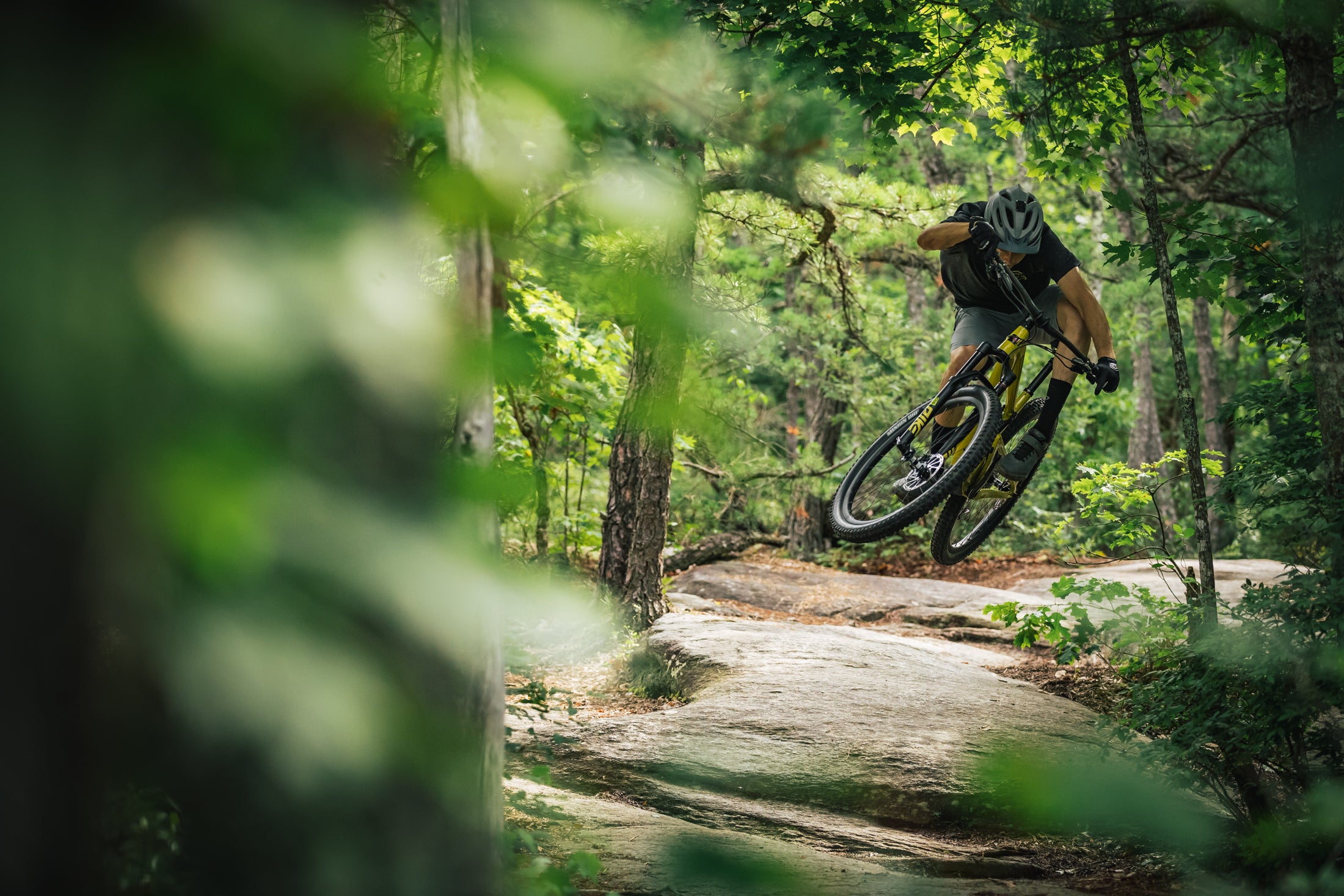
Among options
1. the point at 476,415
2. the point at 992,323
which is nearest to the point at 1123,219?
the point at 992,323

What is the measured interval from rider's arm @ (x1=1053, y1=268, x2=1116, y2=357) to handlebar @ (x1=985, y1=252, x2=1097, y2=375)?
117 mm

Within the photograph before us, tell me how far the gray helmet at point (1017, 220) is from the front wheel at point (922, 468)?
2.62 ft

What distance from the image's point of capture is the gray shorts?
547 cm

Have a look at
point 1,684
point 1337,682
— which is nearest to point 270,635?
point 1,684

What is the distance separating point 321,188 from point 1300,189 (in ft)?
16.7

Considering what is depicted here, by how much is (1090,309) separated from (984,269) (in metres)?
0.63

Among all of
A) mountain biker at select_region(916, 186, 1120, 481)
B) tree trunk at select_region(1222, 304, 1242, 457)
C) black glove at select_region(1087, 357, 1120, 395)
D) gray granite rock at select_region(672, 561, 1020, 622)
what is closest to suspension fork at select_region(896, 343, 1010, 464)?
mountain biker at select_region(916, 186, 1120, 481)

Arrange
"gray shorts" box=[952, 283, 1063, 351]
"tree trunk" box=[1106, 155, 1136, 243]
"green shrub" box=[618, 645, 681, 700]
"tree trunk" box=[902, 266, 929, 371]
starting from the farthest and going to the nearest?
"tree trunk" box=[902, 266, 929, 371], "tree trunk" box=[1106, 155, 1136, 243], "green shrub" box=[618, 645, 681, 700], "gray shorts" box=[952, 283, 1063, 351]

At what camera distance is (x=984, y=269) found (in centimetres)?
532

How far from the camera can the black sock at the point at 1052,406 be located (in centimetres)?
527

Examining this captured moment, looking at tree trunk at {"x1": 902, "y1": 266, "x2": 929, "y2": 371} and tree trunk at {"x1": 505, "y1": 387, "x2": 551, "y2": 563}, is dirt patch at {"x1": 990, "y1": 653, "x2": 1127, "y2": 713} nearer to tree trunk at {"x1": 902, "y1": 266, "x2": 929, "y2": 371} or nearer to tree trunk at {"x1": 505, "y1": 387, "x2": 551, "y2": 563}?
tree trunk at {"x1": 505, "y1": 387, "x2": 551, "y2": 563}

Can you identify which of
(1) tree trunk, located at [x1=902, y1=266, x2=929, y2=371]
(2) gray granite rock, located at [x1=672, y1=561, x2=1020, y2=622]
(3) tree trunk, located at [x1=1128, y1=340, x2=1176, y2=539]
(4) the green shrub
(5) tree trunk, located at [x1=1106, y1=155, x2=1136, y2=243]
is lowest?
(4) the green shrub

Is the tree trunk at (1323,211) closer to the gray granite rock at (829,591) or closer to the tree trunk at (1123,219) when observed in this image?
the gray granite rock at (829,591)

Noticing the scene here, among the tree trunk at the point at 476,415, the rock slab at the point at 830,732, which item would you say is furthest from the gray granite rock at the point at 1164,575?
the tree trunk at the point at 476,415
